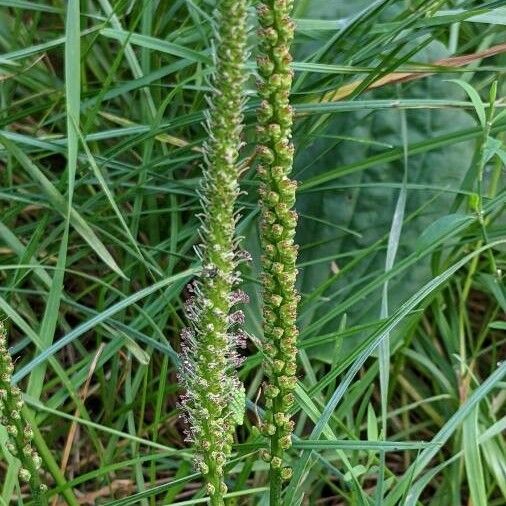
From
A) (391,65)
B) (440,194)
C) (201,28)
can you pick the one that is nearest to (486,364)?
(440,194)

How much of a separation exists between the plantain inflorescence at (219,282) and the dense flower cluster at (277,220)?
38 mm

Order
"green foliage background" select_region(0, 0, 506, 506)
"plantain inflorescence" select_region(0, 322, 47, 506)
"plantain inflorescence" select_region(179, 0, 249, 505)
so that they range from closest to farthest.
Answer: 1. "plantain inflorescence" select_region(179, 0, 249, 505)
2. "plantain inflorescence" select_region(0, 322, 47, 506)
3. "green foliage background" select_region(0, 0, 506, 506)

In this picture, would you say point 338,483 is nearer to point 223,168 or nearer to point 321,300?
point 321,300

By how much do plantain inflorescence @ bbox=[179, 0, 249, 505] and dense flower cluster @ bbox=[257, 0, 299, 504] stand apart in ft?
0.12

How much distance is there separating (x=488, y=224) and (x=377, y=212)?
261 mm

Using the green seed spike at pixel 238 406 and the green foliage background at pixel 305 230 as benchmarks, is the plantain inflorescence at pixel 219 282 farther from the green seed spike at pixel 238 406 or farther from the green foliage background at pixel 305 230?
the green foliage background at pixel 305 230

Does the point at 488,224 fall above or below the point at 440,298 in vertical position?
above

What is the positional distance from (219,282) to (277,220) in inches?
3.8

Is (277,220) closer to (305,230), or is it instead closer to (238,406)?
(238,406)

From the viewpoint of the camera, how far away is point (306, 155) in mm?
1929

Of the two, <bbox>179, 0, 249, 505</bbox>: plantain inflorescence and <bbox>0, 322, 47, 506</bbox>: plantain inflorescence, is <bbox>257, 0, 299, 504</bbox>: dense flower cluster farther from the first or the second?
<bbox>0, 322, 47, 506</bbox>: plantain inflorescence

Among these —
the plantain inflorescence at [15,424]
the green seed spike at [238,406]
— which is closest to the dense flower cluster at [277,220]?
the green seed spike at [238,406]

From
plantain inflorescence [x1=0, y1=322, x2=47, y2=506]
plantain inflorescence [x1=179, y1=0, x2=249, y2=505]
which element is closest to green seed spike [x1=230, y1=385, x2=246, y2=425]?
plantain inflorescence [x1=179, y1=0, x2=249, y2=505]

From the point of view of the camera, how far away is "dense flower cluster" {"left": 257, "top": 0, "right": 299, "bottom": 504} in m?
0.93
